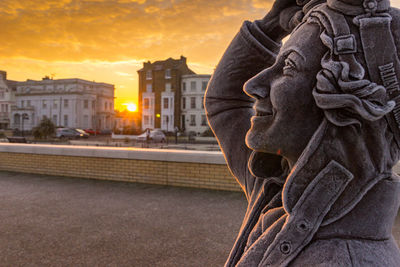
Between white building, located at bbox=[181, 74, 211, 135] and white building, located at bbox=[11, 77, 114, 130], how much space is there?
70.7 feet

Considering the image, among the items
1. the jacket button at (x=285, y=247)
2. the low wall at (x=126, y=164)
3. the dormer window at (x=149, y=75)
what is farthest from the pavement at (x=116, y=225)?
the dormer window at (x=149, y=75)

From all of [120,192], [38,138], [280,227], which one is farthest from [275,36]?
[38,138]

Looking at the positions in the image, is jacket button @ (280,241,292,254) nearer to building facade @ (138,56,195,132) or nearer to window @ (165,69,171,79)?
building facade @ (138,56,195,132)

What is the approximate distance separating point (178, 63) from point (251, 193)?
49.2 m

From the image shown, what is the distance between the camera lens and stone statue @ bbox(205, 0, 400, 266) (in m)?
1.04

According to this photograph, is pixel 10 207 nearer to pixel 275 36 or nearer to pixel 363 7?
pixel 275 36

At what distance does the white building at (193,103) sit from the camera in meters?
47.9

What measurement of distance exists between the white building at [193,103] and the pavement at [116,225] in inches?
1544

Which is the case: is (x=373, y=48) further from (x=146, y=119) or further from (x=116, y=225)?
(x=146, y=119)

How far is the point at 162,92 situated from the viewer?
50000 mm

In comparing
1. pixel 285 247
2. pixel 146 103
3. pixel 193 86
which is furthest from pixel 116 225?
pixel 146 103

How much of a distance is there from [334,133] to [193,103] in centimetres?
4803

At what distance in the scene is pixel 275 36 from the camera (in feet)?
5.16

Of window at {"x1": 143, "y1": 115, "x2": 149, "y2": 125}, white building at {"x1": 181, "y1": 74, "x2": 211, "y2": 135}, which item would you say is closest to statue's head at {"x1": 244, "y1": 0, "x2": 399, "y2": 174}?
white building at {"x1": 181, "y1": 74, "x2": 211, "y2": 135}
